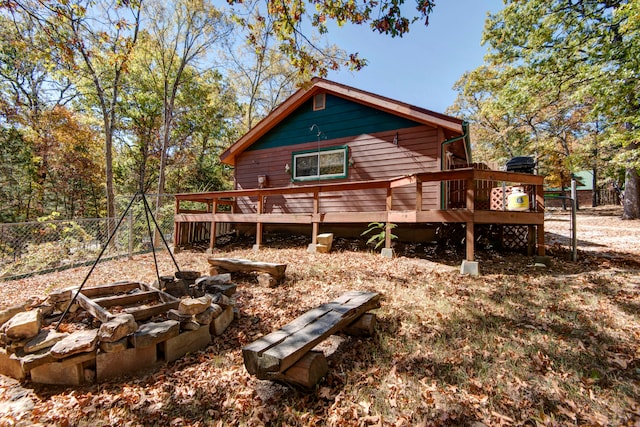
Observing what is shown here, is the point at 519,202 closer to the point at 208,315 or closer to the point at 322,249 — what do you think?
the point at 322,249

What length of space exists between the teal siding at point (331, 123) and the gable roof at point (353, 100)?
0.19 meters

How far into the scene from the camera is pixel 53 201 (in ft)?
47.3

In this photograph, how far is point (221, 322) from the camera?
10.1 feet

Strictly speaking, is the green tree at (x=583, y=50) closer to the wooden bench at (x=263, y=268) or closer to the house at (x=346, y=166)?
the house at (x=346, y=166)

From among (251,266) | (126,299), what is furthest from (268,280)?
(126,299)

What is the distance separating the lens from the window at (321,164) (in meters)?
8.45

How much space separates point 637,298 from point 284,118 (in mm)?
9010

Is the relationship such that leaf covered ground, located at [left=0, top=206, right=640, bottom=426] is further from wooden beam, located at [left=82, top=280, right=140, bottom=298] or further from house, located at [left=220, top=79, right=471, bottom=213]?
house, located at [left=220, top=79, right=471, bottom=213]

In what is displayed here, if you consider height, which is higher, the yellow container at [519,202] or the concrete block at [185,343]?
the yellow container at [519,202]

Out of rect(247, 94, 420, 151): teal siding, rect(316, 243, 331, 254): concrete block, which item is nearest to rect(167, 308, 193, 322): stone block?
rect(316, 243, 331, 254): concrete block

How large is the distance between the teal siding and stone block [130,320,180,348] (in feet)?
23.0

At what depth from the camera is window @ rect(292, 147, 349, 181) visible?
845 cm

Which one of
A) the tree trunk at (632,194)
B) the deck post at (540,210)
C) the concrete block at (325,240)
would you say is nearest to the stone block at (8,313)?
the concrete block at (325,240)

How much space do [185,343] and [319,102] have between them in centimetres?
790
